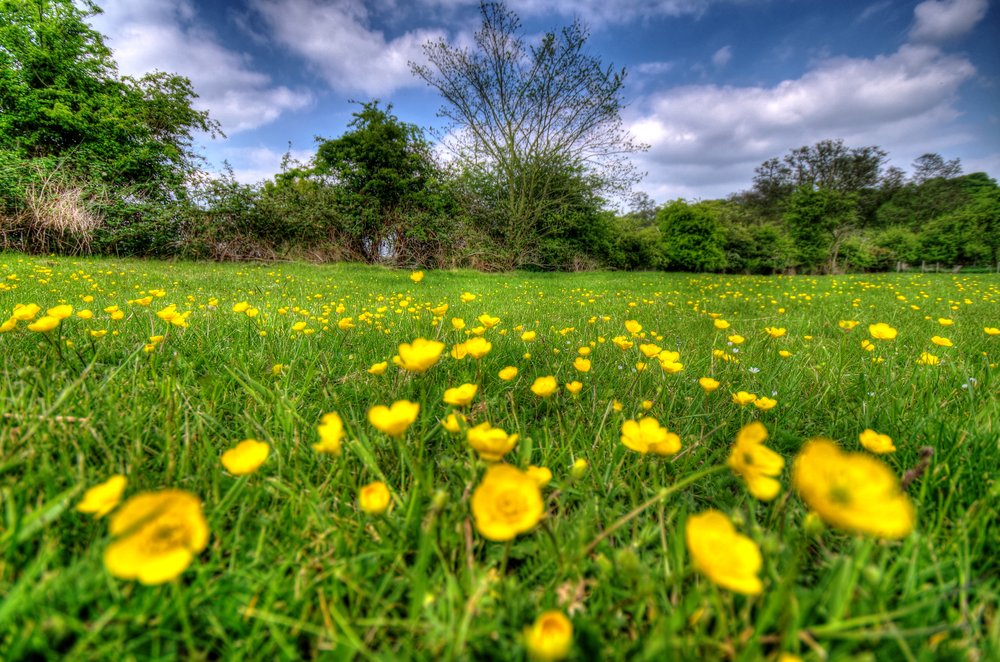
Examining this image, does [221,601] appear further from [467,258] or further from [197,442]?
[467,258]

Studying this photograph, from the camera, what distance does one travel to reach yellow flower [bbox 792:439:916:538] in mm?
408

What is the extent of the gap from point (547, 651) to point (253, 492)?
67 centimetres

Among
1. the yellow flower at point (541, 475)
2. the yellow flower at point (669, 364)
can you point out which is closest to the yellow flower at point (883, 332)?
the yellow flower at point (669, 364)

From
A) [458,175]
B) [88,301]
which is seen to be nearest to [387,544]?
[88,301]

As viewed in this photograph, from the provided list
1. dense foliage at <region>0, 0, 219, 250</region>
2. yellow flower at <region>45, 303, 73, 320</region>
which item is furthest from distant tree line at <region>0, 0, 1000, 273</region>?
yellow flower at <region>45, 303, 73, 320</region>

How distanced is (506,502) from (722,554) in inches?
11.0

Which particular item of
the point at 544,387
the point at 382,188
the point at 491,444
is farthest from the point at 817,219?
the point at 491,444

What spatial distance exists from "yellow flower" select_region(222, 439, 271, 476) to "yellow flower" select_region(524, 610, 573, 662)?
0.51 metres

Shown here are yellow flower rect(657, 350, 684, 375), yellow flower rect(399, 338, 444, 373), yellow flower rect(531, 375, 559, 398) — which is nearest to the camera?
yellow flower rect(399, 338, 444, 373)

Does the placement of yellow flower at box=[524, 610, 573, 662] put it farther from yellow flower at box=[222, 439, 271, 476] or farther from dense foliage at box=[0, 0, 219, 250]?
dense foliage at box=[0, 0, 219, 250]

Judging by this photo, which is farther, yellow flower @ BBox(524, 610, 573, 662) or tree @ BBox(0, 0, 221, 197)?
tree @ BBox(0, 0, 221, 197)

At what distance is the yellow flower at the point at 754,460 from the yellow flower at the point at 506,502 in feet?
1.04

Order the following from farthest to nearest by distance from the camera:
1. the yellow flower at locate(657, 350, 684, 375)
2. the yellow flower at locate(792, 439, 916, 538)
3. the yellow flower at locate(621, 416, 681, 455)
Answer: the yellow flower at locate(657, 350, 684, 375)
the yellow flower at locate(621, 416, 681, 455)
the yellow flower at locate(792, 439, 916, 538)

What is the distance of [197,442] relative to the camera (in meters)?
1.00
